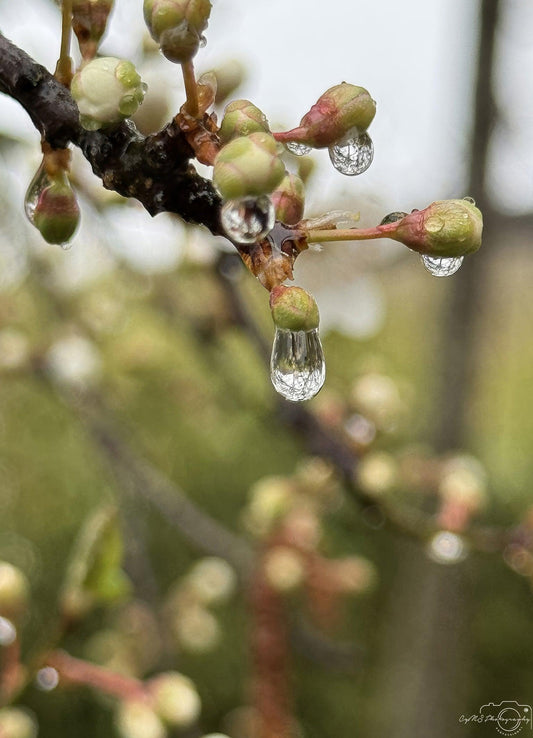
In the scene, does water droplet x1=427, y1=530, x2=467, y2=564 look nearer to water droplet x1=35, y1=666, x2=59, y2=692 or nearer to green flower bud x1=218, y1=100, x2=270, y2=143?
water droplet x1=35, y1=666, x2=59, y2=692

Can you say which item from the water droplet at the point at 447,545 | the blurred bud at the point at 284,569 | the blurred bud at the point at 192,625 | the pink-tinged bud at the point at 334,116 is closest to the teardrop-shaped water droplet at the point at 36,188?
the pink-tinged bud at the point at 334,116

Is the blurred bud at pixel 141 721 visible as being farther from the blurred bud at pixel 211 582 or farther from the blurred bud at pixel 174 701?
the blurred bud at pixel 211 582

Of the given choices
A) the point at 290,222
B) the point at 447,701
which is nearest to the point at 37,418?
the point at 447,701

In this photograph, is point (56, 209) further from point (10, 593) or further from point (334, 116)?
point (10, 593)

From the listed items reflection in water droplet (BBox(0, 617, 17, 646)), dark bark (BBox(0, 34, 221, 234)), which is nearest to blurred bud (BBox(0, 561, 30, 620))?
reflection in water droplet (BBox(0, 617, 17, 646))

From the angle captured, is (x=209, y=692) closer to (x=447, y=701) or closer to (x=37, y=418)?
(x=447, y=701)

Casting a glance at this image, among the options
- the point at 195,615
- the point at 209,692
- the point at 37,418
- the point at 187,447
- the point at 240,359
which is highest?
the point at 240,359
